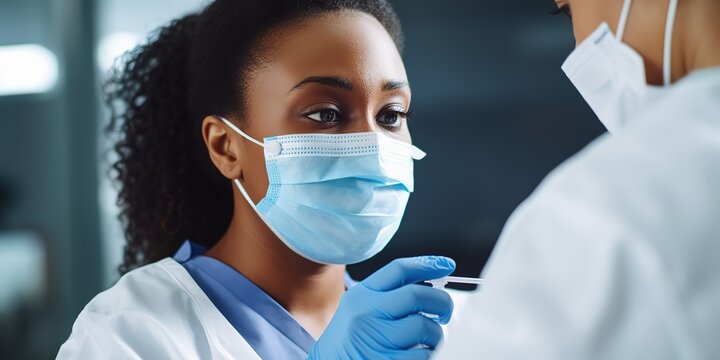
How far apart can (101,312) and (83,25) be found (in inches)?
85.4

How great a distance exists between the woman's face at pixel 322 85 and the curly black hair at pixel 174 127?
10cm

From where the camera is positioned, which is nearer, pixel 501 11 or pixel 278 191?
pixel 278 191

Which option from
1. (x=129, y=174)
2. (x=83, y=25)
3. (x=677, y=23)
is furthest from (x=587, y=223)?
(x=83, y=25)

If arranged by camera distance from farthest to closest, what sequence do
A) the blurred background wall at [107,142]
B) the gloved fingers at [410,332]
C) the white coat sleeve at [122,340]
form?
the blurred background wall at [107,142]
the white coat sleeve at [122,340]
the gloved fingers at [410,332]

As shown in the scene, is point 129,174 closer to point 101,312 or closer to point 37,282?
point 101,312

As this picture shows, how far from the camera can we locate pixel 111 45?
10.7 ft

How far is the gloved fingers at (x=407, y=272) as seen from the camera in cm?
113

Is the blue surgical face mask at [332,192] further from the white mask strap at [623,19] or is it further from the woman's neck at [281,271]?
the white mask strap at [623,19]

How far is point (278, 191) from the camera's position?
1.42 meters

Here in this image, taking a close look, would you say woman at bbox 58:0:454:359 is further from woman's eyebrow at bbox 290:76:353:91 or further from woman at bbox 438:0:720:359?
woman at bbox 438:0:720:359

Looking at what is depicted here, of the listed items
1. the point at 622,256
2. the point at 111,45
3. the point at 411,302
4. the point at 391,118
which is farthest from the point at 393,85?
the point at 111,45

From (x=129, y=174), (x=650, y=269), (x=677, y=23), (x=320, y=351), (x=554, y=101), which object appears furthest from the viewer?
(x=554, y=101)

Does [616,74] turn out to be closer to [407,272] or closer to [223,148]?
[407,272]

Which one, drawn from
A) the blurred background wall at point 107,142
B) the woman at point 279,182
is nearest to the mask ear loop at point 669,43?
the woman at point 279,182
